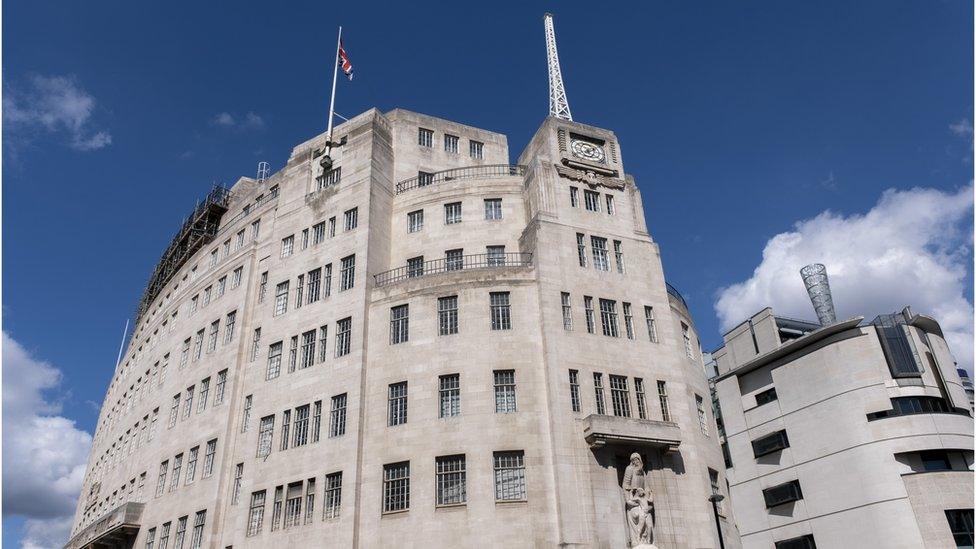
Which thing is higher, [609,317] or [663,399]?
[609,317]

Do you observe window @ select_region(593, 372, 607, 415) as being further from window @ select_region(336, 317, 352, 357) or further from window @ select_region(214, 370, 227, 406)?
window @ select_region(214, 370, 227, 406)

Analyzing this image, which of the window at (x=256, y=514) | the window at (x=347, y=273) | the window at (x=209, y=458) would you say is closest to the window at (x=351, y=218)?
the window at (x=347, y=273)

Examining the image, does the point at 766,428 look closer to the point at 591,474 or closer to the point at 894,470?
the point at 894,470

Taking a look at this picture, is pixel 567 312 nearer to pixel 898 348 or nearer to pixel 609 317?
pixel 609 317

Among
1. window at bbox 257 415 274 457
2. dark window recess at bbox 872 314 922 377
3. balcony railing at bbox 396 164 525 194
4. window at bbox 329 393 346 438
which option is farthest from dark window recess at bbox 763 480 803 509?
window at bbox 257 415 274 457

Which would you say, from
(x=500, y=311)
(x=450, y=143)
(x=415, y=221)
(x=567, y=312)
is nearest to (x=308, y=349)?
(x=415, y=221)

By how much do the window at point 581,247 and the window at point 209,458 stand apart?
26.6 metres

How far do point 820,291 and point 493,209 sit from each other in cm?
3842

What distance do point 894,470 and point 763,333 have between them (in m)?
16.5

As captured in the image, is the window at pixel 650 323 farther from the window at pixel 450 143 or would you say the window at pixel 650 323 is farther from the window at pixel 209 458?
the window at pixel 209 458

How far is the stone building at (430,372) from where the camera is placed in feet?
115

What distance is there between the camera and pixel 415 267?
4534 centimetres

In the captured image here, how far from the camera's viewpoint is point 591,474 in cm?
3488

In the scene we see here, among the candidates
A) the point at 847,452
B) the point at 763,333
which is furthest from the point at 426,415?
the point at 763,333
